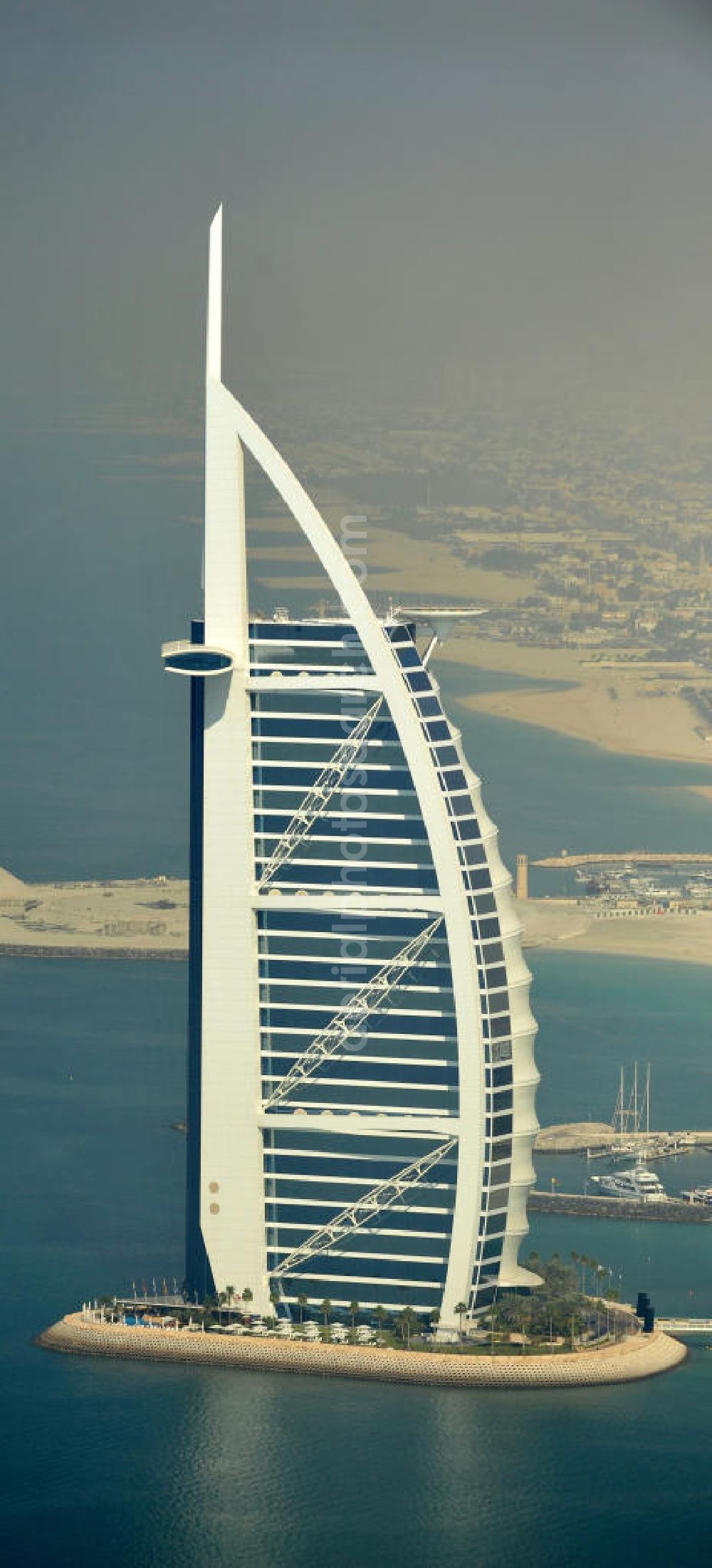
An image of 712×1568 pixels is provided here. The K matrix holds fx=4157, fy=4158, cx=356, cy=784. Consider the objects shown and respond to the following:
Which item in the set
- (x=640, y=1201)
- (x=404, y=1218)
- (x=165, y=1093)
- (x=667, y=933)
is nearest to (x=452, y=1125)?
(x=404, y=1218)

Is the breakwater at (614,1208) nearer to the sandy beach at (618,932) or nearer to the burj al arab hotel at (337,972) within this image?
the burj al arab hotel at (337,972)

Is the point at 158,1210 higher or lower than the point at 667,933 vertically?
lower

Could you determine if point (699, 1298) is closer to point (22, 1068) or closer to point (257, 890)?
point (257, 890)

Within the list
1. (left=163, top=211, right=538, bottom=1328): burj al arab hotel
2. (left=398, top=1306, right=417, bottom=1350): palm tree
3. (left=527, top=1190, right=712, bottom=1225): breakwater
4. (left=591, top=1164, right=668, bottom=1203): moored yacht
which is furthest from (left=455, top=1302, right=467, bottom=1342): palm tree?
(left=591, top=1164, right=668, bottom=1203): moored yacht

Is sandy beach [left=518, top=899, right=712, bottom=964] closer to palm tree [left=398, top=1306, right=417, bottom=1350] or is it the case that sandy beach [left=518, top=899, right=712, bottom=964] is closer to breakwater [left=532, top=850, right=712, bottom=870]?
breakwater [left=532, top=850, right=712, bottom=870]

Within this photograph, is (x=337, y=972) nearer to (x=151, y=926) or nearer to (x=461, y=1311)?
(x=461, y=1311)

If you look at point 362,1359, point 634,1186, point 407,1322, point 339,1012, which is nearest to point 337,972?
point 339,1012
